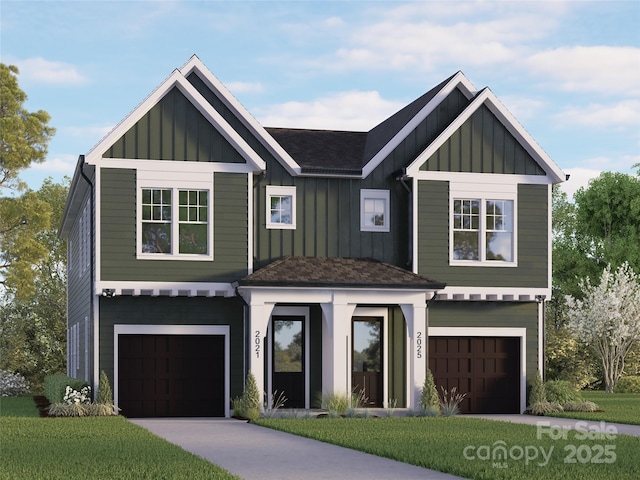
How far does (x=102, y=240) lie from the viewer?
2538cm

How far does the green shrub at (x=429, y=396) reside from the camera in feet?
83.8

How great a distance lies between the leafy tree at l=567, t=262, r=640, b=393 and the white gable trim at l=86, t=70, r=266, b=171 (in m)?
21.0

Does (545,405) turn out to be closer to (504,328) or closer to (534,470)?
(504,328)

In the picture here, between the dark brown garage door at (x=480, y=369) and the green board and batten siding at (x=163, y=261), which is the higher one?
the green board and batten siding at (x=163, y=261)

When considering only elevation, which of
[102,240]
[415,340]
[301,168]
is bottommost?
[415,340]

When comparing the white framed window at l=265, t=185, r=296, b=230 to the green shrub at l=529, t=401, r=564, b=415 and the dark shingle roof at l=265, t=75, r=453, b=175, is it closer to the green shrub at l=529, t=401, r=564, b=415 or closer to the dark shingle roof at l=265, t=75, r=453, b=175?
the dark shingle roof at l=265, t=75, r=453, b=175

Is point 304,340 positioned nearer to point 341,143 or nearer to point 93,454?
point 341,143

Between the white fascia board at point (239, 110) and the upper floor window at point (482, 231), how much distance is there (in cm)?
455

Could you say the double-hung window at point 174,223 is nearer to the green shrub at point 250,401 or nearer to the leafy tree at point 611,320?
the green shrub at point 250,401

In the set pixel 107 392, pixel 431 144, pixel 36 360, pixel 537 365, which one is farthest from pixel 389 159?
pixel 36 360

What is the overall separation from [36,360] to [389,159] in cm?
2471

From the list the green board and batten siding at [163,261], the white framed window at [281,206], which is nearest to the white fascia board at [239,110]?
the white framed window at [281,206]

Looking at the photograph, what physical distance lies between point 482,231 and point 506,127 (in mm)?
2926

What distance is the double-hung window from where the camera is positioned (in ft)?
84.6
